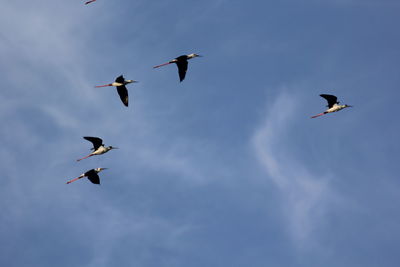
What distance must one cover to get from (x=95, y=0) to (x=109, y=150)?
43.9 ft

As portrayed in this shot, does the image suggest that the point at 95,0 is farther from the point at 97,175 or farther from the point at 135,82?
the point at 97,175

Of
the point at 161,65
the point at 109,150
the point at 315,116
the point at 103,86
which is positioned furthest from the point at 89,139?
the point at 315,116

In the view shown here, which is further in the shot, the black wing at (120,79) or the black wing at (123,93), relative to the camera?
the black wing at (123,93)

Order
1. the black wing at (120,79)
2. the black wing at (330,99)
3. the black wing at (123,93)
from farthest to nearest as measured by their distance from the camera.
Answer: the black wing at (330,99) → the black wing at (123,93) → the black wing at (120,79)

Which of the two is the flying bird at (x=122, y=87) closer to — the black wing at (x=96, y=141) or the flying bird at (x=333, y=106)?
the black wing at (x=96, y=141)

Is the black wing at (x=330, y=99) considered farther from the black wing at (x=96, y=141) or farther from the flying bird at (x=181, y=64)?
the black wing at (x=96, y=141)

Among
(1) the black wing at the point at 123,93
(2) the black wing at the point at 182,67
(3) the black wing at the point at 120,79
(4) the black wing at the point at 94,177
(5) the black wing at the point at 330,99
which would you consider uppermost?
(2) the black wing at the point at 182,67

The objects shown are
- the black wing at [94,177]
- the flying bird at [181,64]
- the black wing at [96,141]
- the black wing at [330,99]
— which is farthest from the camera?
the flying bird at [181,64]

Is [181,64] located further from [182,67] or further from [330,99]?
[330,99]

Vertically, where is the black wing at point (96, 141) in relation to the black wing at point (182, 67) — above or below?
below

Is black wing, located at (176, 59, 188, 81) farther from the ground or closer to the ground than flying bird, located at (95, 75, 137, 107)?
farther from the ground

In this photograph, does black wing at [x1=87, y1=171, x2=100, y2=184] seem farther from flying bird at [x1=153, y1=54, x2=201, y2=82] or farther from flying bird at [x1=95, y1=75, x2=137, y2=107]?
flying bird at [x1=153, y1=54, x2=201, y2=82]

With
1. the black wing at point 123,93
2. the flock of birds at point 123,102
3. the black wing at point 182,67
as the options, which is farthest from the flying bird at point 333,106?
the black wing at point 123,93

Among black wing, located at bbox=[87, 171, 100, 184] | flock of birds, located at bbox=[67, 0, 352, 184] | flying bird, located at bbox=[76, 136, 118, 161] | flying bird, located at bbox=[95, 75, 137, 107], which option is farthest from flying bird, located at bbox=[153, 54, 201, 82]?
black wing, located at bbox=[87, 171, 100, 184]
